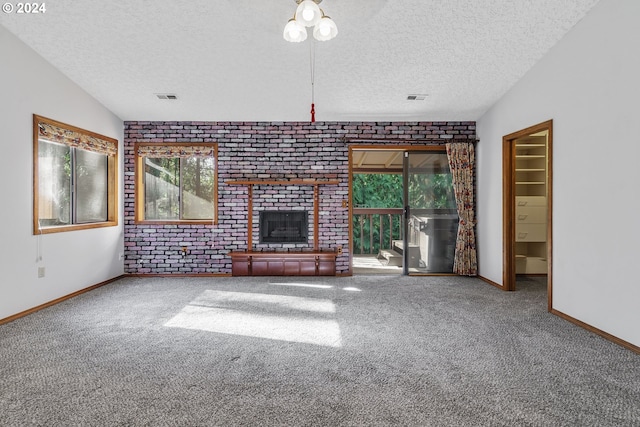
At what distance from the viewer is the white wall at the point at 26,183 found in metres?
3.45

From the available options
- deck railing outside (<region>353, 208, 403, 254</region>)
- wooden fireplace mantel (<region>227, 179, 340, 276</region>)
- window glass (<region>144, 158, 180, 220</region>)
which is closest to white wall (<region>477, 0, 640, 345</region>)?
wooden fireplace mantel (<region>227, 179, 340, 276</region>)

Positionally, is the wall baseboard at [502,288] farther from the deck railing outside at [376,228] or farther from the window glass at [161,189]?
→ the deck railing outside at [376,228]

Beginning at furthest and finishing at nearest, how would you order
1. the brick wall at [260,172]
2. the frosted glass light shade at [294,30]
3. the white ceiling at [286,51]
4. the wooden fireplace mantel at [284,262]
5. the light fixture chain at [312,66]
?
the brick wall at [260,172] < the wooden fireplace mantel at [284,262] < the light fixture chain at [312,66] < the white ceiling at [286,51] < the frosted glass light shade at [294,30]

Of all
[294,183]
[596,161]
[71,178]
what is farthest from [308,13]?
[71,178]

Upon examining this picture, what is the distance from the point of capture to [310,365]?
7.91 feet

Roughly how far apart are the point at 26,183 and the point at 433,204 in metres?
5.20

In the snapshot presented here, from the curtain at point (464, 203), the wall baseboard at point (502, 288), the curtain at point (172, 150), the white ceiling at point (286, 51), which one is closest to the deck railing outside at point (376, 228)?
the curtain at point (464, 203)

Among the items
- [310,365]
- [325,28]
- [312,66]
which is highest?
[312,66]

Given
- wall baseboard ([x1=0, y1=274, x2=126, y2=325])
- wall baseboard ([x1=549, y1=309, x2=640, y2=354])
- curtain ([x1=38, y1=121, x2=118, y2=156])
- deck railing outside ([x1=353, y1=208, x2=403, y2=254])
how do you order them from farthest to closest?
deck railing outside ([x1=353, y1=208, x2=403, y2=254]), curtain ([x1=38, y1=121, x2=118, y2=156]), wall baseboard ([x1=0, y1=274, x2=126, y2=325]), wall baseboard ([x1=549, y1=309, x2=640, y2=354])

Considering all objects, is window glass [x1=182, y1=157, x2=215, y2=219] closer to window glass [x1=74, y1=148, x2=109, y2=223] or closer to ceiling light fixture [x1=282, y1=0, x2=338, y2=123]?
window glass [x1=74, y1=148, x2=109, y2=223]

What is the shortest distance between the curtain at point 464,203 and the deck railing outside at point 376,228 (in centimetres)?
191

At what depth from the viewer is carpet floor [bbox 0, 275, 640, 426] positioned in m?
1.84

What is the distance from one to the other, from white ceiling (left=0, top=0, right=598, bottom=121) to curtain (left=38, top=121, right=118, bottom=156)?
0.53 meters

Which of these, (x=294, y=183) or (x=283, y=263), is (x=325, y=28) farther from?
(x=283, y=263)
